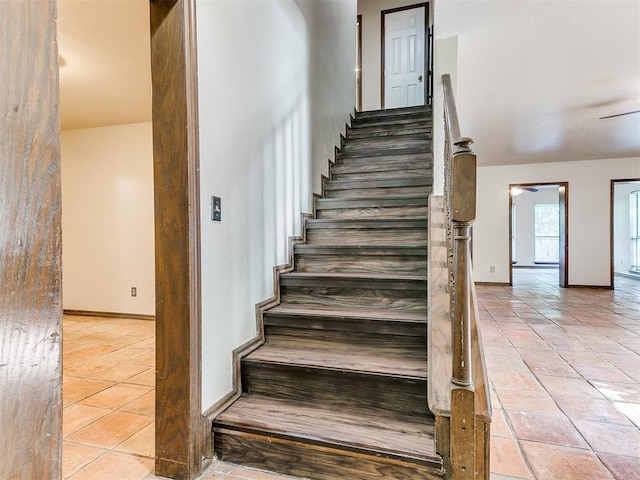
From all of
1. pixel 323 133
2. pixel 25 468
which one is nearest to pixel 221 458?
pixel 25 468

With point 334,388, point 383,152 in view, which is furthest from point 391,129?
point 334,388

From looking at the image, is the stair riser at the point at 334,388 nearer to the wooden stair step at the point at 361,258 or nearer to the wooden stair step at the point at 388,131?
the wooden stair step at the point at 361,258

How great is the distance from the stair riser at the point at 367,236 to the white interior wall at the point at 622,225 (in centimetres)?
954

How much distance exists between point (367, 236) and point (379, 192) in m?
0.60

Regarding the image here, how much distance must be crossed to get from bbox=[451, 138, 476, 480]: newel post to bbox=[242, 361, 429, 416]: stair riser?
1.05 feet

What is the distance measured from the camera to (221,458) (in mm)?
1526

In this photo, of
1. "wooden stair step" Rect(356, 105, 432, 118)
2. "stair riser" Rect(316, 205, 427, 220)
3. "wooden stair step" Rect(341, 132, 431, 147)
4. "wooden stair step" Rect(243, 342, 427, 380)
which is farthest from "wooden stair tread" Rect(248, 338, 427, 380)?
"wooden stair step" Rect(356, 105, 432, 118)

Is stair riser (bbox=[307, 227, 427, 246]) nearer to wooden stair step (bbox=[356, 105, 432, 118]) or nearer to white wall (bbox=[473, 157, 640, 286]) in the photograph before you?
wooden stair step (bbox=[356, 105, 432, 118])

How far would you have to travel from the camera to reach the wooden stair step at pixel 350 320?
1.83 meters

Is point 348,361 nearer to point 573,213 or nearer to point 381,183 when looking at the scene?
point 381,183

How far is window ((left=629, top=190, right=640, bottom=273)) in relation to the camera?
29.2 ft

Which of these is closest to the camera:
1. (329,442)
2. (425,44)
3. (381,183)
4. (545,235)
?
(329,442)

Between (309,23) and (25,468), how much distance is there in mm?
3501

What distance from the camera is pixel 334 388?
1662 millimetres
